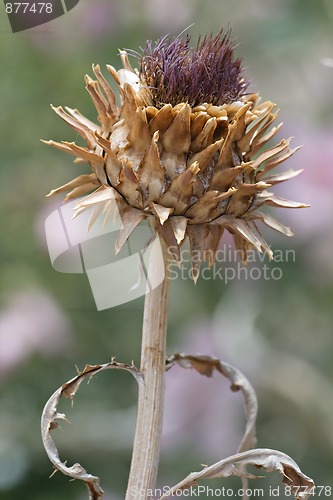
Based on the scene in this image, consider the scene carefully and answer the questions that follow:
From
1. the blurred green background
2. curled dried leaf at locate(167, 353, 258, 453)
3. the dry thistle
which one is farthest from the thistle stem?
the blurred green background

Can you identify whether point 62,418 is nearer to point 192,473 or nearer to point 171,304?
point 192,473

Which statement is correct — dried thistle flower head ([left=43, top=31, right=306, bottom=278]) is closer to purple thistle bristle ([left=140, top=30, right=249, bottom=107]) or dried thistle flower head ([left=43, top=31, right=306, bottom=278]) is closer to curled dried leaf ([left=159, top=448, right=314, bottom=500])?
purple thistle bristle ([left=140, top=30, right=249, bottom=107])

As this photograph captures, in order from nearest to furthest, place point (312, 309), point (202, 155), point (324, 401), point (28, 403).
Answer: point (202, 155) < point (324, 401) < point (28, 403) < point (312, 309)

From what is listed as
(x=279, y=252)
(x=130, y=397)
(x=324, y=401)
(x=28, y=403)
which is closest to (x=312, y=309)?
(x=279, y=252)

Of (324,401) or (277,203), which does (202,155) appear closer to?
(277,203)

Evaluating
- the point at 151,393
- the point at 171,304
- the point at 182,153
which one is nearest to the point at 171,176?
the point at 182,153

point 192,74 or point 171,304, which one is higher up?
point 192,74
